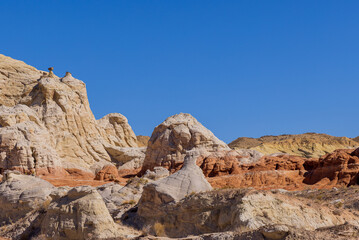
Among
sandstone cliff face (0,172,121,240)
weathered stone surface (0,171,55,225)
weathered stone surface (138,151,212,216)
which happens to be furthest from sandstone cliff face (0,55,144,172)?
weathered stone surface (138,151,212,216)

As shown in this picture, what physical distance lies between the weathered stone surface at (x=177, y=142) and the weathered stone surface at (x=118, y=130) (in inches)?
848

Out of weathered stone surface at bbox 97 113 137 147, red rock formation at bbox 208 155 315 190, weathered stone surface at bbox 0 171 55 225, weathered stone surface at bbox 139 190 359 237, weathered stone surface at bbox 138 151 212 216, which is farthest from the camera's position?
weathered stone surface at bbox 97 113 137 147

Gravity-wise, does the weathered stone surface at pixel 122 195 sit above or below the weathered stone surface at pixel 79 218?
above

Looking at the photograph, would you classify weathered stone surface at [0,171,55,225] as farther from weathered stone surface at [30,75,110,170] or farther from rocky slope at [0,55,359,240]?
weathered stone surface at [30,75,110,170]

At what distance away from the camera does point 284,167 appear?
4528 cm

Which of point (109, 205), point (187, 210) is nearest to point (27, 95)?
point (109, 205)

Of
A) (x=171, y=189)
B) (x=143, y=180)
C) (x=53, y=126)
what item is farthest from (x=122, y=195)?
(x=53, y=126)

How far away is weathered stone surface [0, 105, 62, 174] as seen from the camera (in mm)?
48375

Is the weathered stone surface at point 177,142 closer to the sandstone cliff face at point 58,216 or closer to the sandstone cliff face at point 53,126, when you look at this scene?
the sandstone cliff face at point 53,126

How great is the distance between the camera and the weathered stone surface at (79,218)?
55.5ft

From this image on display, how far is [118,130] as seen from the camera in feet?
251

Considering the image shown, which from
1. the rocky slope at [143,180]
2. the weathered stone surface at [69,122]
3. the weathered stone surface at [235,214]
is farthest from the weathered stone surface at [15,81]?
the weathered stone surface at [235,214]

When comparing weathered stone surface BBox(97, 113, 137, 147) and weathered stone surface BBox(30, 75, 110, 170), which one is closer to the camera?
weathered stone surface BBox(30, 75, 110, 170)

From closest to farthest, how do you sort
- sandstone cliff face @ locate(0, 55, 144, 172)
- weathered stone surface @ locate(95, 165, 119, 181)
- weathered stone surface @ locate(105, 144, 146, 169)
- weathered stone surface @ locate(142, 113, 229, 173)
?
sandstone cliff face @ locate(0, 55, 144, 172) < weathered stone surface @ locate(142, 113, 229, 173) < weathered stone surface @ locate(95, 165, 119, 181) < weathered stone surface @ locate(105, 144, 146, 169)
